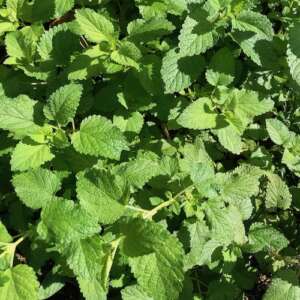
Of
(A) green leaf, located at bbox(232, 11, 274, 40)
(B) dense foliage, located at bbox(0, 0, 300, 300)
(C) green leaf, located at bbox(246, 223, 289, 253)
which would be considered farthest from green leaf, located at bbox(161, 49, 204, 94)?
(C) green leaf, located at bbox(246, 223, 289, 253)

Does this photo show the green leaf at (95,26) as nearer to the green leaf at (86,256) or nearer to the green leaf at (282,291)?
the green leaf at (86,256)

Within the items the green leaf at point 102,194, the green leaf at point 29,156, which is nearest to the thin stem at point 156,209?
the green leaf at point 102,194

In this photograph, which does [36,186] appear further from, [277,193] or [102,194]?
[277,193]

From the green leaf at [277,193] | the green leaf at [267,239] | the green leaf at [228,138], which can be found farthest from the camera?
the green leaf at [277,193]

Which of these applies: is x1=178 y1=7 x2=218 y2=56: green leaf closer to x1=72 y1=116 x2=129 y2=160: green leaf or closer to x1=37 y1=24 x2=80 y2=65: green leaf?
x1=72 y1=116 x2=129 y2=160: green leaf

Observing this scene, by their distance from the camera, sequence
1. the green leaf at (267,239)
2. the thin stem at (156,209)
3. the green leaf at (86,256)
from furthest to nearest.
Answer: the green leaf at (267,239) < the thin stem at (156,209) < the green leaf at (86,256)

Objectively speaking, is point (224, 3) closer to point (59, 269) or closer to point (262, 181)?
point (262, 181)

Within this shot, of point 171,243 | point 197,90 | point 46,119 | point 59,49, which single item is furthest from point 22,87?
point 171,243

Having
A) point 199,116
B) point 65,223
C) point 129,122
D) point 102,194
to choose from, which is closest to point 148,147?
point 129,122
